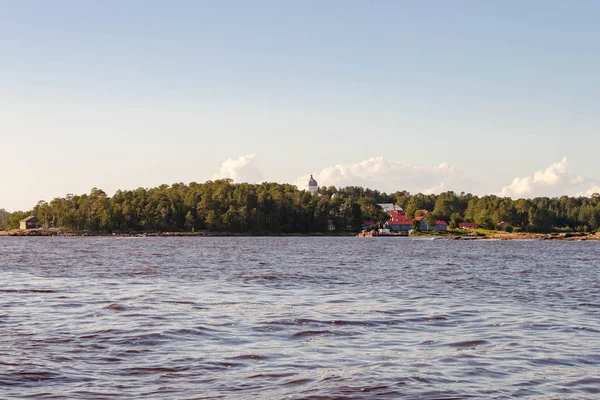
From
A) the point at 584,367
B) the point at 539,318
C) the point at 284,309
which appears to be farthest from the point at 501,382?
the point at 284,309

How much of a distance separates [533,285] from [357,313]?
16619 mm

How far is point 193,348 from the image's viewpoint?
16.6 metres

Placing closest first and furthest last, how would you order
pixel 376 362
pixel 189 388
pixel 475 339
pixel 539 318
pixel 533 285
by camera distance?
pixel 189 388 → pixel 376 362 → pixel 475 339 → pixel 539 318 → pixel 533 285

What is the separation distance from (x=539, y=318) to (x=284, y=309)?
8467 mm

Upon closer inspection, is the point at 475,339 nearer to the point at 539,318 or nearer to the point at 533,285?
the point at 539,318

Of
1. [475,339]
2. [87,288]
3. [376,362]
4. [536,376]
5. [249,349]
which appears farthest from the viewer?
[87,288]

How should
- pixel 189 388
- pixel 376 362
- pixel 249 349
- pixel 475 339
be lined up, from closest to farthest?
pixel 189 388
pixel 376 362
pixel 249 349
pixel 475 339

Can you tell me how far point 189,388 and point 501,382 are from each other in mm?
6031

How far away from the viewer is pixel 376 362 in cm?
1521

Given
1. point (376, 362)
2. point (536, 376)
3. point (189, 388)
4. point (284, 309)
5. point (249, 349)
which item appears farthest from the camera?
point (284, 309)

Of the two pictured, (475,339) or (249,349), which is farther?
(475,339)

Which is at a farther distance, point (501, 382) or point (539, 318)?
Result: point (539, 318)

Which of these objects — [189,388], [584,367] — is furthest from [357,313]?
→ [189,388]

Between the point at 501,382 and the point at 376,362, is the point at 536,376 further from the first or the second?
the point at 376,362
